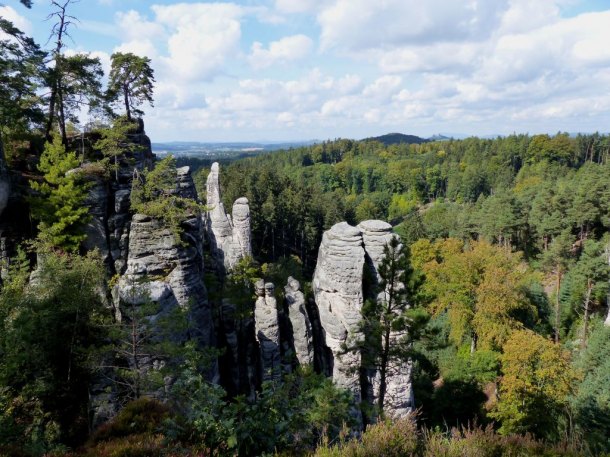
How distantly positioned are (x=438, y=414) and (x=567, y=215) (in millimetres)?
35505

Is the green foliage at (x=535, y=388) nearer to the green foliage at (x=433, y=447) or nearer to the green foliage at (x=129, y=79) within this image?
the green foliage at (x=433, y=447)

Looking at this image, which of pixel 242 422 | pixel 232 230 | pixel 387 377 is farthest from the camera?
pixel 232 230

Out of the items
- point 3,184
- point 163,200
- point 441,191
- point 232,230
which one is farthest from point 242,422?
point 441,191

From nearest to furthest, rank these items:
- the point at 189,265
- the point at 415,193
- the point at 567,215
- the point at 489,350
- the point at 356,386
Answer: the point at 189,265 → the point at 356,386 → the point at 489,350 → the point at 567,215 → the point at 415,193

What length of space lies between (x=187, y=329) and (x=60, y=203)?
7.89 meters

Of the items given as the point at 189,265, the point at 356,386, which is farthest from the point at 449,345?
the point at 189,265

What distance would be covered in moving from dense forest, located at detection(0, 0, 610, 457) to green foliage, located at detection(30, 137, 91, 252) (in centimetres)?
8

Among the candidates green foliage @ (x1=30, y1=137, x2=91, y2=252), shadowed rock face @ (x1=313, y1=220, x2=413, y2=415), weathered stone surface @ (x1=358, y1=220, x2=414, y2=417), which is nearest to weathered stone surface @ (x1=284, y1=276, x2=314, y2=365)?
shadowed rock face @ (x1=313, y1=220, x2=413, y2=415)

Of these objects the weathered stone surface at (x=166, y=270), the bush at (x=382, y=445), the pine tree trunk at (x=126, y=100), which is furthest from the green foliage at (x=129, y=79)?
the bush at (x=382, y=445)

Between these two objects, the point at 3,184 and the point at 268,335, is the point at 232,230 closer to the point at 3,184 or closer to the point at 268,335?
the point at 268,335

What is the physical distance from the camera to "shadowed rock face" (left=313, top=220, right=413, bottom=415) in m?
16.5

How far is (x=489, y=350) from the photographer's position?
2523cm

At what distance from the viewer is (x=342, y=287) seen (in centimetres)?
1688

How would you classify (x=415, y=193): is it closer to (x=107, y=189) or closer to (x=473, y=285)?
(x=473, y=285)
